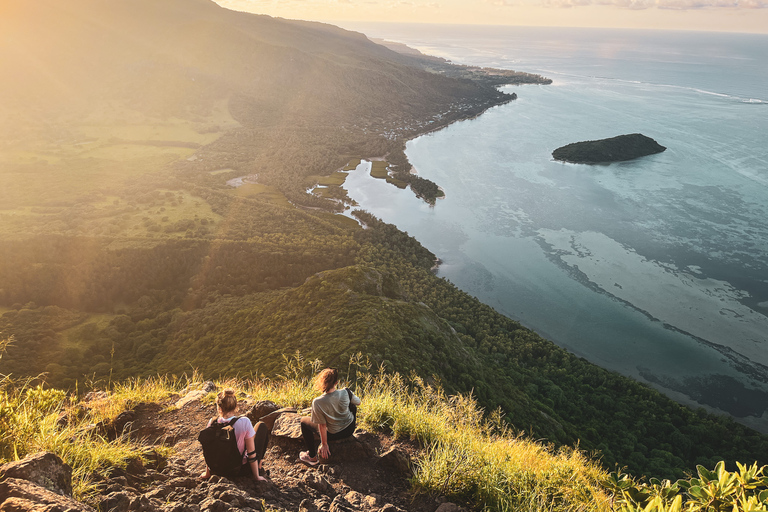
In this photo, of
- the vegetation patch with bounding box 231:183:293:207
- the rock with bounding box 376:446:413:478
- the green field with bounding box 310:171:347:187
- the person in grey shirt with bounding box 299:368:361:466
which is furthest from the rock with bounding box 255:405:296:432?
the green field with bounding box 310:171:347:187

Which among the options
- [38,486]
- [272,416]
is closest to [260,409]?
[272,416]

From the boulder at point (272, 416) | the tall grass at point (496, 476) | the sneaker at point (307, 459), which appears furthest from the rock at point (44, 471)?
the tall grass at point (496, 476)

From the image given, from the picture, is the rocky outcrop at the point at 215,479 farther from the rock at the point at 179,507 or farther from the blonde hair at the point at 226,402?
the blonde hair at the point at 226,402

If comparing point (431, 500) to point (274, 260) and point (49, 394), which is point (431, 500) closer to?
point (49, 394)

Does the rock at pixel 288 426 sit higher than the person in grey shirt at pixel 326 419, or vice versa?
the person in grey shirt at pixel 326 419

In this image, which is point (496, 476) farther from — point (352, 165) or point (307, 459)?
point (352, 165)

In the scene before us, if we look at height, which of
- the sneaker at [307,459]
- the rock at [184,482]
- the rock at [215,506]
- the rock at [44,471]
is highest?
the rock at [44,471]

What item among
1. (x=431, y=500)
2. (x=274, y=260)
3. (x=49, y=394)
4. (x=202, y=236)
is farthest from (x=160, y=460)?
(x=202, y=236)
